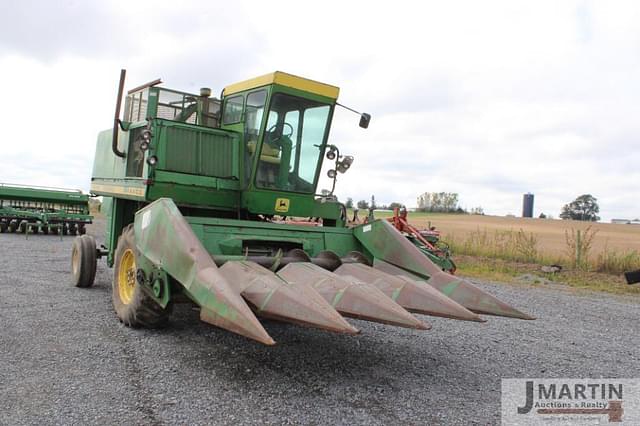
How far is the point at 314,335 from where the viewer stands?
18.9 feet

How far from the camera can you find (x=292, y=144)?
22.2ft

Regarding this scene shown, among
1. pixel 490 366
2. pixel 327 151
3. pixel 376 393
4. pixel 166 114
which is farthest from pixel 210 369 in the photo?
pixel 166 114

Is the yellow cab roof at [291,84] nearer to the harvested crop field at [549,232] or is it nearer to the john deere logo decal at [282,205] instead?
the john deere logo decal at [282,205]

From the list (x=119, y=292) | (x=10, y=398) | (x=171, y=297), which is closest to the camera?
(x=10, y=398)

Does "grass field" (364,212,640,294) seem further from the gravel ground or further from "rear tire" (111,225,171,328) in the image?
"rear tire" (111,225,171,328)

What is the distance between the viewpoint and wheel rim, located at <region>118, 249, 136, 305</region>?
6008mm

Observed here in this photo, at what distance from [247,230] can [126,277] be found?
1.55 meters

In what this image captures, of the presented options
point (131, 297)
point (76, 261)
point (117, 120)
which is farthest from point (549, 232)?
point (131, 297)

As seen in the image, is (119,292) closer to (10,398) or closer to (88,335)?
(88,335)

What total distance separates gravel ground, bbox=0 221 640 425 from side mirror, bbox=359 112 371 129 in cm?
244

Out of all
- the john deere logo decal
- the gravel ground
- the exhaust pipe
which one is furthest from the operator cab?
the gravel ground

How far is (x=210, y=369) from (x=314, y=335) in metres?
1.53
